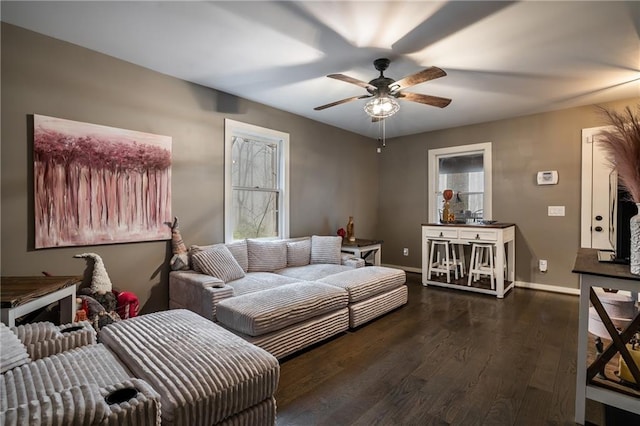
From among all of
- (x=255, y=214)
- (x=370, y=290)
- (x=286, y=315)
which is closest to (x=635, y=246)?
(x=370, y=290)

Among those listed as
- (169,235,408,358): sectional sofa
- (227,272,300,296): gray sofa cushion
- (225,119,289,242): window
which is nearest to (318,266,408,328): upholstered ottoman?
(169,235,408,358): sectional sofa

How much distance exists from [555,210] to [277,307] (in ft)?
13.7

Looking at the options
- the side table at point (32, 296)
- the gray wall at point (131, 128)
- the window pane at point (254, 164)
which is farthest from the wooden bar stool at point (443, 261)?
the side table at point (32, 296)

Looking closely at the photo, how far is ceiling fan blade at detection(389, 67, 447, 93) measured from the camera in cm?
226

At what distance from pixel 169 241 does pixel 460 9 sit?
322cm

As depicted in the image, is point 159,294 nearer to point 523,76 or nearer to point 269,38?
point 269,38

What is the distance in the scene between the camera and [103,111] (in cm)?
263

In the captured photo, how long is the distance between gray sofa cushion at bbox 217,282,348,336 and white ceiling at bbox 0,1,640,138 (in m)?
2.11

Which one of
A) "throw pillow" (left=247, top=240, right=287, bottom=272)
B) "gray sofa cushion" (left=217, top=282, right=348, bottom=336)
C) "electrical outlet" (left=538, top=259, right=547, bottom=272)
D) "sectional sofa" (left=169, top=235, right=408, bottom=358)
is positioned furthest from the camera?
"electrical outlet" (left=538, top=259, right=547, bottom=272)

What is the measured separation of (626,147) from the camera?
1.53 m

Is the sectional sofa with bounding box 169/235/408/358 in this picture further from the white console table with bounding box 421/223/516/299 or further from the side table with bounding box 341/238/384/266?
the white console table with bounding box 421/223/516/299

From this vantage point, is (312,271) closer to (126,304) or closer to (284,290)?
(284,290)

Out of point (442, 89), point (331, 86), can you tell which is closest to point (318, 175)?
A: point (331, 86)

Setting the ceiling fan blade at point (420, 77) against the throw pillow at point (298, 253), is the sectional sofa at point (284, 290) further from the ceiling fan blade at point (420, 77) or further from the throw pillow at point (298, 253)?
the ceiling fan blade at point (420, 77)
